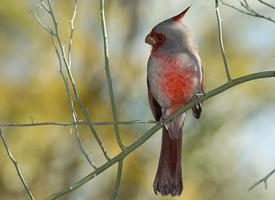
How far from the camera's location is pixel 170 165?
546 cm

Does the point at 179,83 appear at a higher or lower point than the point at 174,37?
lower

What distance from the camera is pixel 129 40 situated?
36.7 feet

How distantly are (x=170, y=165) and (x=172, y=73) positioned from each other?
1.98 ft

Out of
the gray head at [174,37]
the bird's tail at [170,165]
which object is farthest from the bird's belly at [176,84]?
the bird's tail at [170,165]

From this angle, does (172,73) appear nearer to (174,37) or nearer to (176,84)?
(176,84)

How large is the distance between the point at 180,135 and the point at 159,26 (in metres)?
0.81

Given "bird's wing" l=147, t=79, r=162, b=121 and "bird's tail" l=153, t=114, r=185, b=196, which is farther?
"bird's wing" l=147, t=79, r=162, b=121

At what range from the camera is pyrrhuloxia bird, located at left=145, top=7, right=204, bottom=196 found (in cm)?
523

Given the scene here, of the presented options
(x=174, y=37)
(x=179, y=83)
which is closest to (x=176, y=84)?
(x=179, y=83)

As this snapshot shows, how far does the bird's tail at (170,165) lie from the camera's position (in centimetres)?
524

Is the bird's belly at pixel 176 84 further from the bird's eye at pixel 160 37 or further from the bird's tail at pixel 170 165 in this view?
the bird's tail at pixel 170 165

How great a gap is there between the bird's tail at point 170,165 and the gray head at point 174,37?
26.6 inches

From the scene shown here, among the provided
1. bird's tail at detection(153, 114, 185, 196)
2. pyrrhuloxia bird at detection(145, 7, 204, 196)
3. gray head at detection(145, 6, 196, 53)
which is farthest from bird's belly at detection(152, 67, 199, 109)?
bird's tail at detection(153, 114, 185, 196)

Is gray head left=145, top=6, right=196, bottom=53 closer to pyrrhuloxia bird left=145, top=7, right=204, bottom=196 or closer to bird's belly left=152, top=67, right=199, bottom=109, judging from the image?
pyrrhuloxia bird left=145, top=7, right=204, bottom=196
